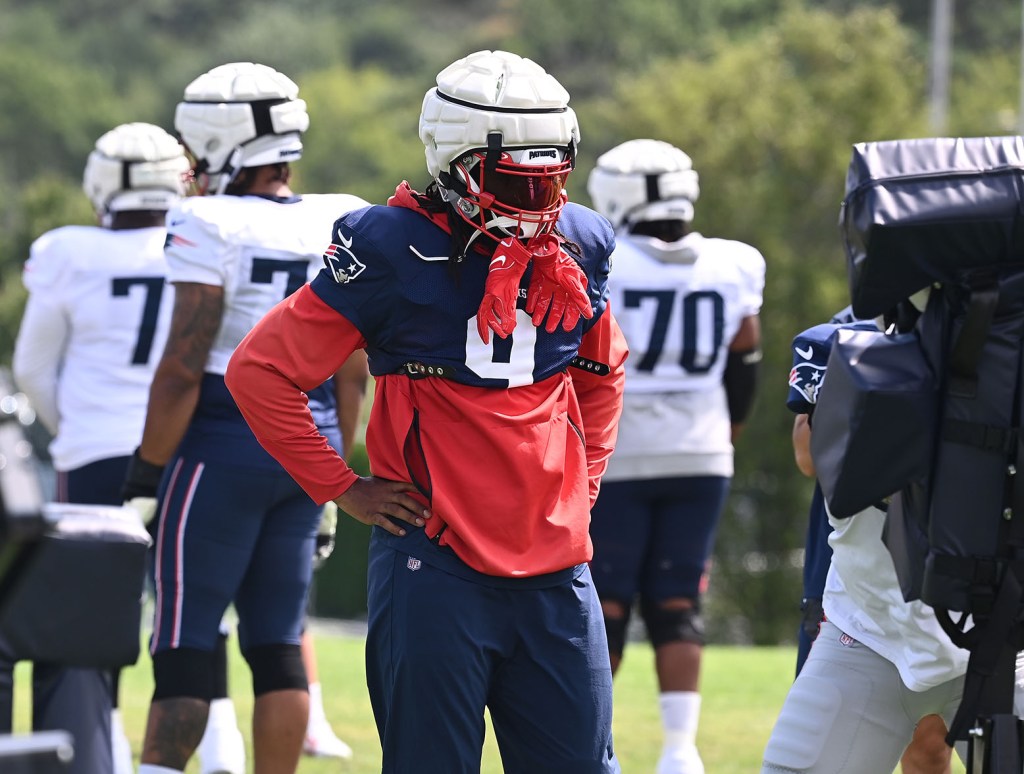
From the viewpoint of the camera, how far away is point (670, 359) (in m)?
7.16

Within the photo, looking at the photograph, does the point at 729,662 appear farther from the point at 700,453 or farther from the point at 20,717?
the point at 20,717

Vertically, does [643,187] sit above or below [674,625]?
above

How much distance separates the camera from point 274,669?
5461 millimetres

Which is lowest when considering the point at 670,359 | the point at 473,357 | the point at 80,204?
the point at 80,204

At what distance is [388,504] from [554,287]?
593 mm

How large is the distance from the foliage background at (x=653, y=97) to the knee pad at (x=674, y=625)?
52.4ft

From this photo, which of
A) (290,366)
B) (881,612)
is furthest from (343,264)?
(881,612)

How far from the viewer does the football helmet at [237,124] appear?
5.57m

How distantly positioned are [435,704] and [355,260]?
953 millimetres

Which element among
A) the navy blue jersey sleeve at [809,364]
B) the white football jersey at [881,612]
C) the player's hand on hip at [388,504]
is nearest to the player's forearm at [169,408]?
the player's hand on hip at [388,504]

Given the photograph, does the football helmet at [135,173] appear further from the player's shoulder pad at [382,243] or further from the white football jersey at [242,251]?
the player's shoulder pad at [382,243]

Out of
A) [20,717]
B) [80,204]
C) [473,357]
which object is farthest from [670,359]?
[80,204]

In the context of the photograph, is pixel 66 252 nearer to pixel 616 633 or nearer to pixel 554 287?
pixel 616 633

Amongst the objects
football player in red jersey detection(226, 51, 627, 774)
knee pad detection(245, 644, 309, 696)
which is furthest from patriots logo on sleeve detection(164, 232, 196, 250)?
football player in red jersey detection(226, 51, 627, 774)
